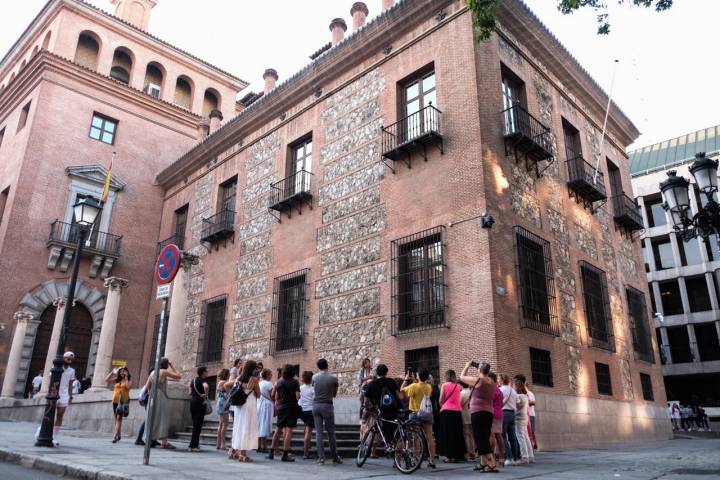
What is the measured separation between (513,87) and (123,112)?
60.8 ft

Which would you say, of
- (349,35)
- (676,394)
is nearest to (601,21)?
(349,35)

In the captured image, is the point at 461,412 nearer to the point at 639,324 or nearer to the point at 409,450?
the point at 409,450

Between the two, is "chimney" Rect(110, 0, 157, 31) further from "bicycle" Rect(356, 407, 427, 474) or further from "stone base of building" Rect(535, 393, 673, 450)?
"bicycle" Rect(356, 407, 427, 474)

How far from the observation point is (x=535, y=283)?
14.0m

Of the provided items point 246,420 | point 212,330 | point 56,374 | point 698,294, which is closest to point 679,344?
point 698,294

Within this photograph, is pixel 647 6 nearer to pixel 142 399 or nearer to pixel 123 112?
pixel 142 399

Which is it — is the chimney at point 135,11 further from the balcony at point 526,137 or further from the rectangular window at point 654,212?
the rectangular window at point 654,212

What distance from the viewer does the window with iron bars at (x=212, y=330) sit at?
19812 mm

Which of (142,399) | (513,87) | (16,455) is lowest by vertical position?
(16,455)

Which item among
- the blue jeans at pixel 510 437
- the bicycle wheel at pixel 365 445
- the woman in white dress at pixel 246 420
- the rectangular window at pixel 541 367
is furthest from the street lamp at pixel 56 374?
the rectangular window at pixel 541 367

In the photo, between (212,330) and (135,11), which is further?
(135,11)

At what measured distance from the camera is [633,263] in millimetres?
19891

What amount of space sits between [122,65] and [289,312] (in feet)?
59.3

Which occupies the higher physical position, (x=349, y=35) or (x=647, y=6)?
(x=349, y=35)
